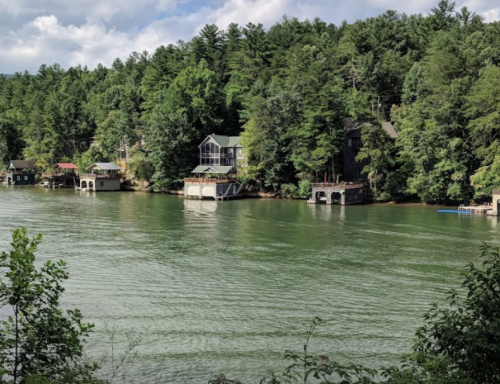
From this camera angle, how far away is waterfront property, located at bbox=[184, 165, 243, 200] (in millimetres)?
60562

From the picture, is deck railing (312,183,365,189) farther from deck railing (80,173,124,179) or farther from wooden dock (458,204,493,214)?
deck railing (80,173,124,179)

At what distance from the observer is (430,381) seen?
750 cm

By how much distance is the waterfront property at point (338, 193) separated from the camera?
5372 cm

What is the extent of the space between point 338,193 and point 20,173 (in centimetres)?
6004

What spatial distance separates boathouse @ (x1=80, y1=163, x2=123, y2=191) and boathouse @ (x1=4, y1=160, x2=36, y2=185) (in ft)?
61.0

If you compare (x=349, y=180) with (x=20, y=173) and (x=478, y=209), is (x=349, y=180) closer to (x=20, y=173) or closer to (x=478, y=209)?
(x=478, y=209)

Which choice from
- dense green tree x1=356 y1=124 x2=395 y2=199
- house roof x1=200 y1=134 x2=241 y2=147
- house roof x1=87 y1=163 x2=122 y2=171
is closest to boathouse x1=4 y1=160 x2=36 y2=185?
house roof x1=87 y1=163 x2=122 y2=171

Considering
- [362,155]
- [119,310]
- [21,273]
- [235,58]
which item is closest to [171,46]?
[235,58]

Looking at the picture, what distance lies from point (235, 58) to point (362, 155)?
40.9m

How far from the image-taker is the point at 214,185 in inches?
2376

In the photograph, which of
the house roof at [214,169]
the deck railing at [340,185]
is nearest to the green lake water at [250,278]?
the deck railing at [340,185]

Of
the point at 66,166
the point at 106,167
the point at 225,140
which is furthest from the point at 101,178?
the point at 225,140

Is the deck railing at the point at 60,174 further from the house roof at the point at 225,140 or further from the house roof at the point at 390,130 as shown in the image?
the house roof at the point at 390,130

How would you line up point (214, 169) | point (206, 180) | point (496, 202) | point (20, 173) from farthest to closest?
point (20, 173) < point (214, 169) < point (206, 180) < point (496, 202)
